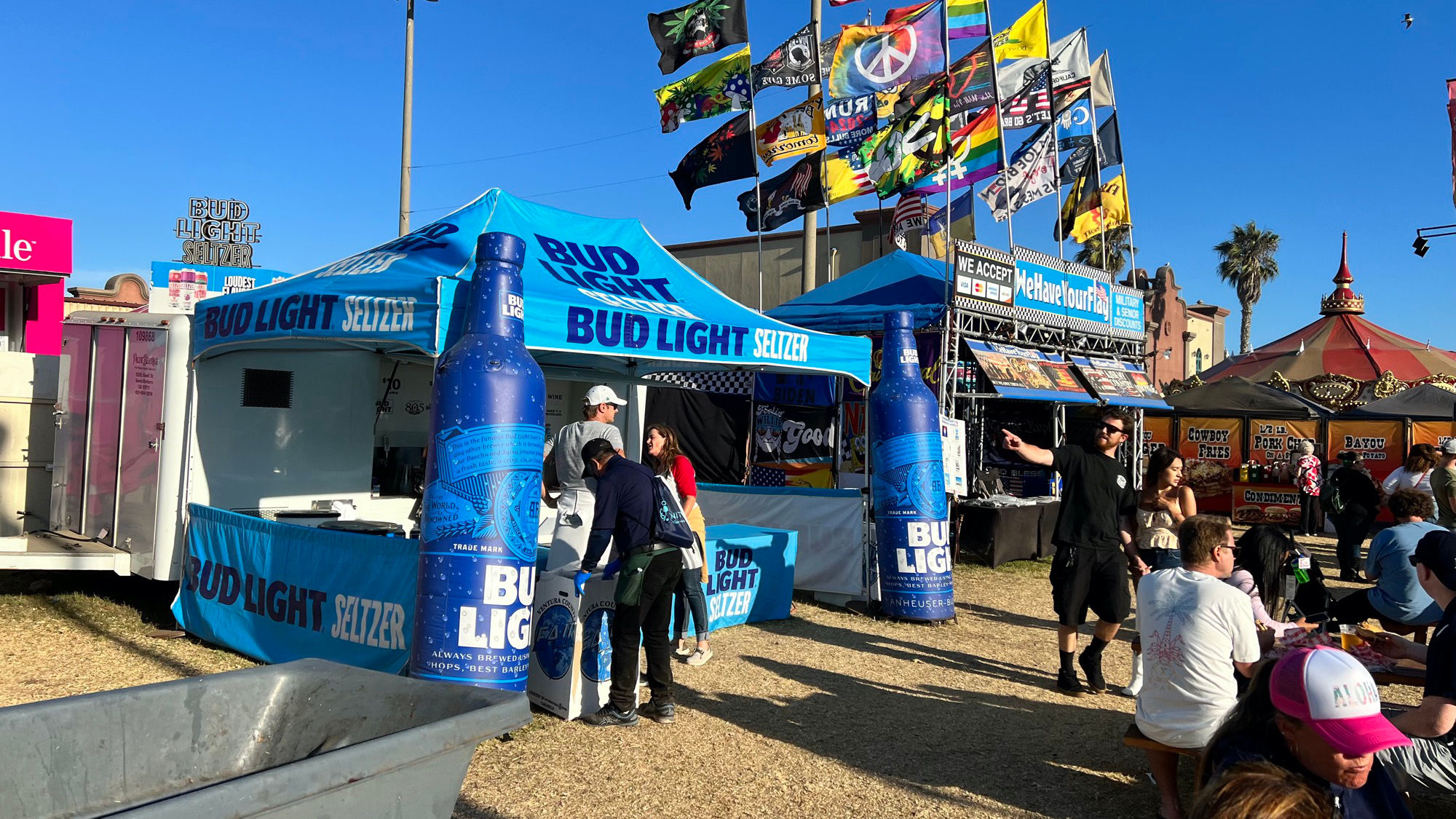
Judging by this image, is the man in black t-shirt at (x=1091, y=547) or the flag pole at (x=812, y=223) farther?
the flag pole at (x=812, y=223)

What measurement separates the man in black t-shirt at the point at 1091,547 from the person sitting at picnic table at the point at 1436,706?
2302 mm

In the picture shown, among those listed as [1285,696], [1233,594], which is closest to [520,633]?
[1233,594]

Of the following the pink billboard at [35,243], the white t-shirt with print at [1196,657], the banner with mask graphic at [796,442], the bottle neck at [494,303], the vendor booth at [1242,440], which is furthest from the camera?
the vendor booth at [1242,440]

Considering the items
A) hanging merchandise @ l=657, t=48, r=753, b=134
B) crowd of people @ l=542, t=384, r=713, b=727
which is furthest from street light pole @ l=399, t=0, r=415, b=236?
crowd of people @ l=542, t=384, r=713, b=727

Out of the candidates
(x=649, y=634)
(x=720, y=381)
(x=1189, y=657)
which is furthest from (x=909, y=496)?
(x=720, y=381)

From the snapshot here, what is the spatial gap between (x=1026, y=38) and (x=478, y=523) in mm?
12900

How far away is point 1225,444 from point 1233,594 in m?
18.2

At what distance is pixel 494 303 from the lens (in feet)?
17.2

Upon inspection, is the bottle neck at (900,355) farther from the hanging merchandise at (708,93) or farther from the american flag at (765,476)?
the hanging merchandise at (708,93)

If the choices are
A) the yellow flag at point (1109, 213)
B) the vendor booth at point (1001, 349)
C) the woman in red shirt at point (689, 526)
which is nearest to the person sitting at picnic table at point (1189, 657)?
the woman in red shirt at point (689, 526)

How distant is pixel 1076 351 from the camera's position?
1562cm

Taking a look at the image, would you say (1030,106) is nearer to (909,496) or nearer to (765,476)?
(765,476)

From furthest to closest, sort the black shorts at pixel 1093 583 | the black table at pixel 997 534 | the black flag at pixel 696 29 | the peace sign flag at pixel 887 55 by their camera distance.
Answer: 1. the black flag at pixel 696 29
2. the peace sign flag at pixel 887 55
3. the black table at pixel 997 534
4. the black shorts at pixel 1093 583

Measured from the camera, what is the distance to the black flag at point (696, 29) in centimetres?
1498
